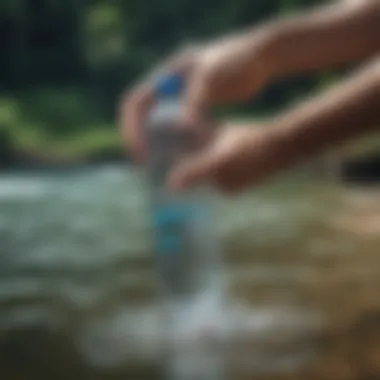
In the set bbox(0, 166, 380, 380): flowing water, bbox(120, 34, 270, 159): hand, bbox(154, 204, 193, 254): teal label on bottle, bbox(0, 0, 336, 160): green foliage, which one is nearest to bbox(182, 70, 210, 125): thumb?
bbox(120, 34, 270, 159): hand

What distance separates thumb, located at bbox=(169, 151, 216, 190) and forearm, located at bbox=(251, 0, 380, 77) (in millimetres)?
103

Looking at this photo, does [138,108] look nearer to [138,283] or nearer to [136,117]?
[136,117]

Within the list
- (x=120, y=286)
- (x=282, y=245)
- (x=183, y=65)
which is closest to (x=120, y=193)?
(x=282, y=245)

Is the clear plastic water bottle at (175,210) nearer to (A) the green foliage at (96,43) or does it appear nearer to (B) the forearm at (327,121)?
(B) the forearm at (327,121)

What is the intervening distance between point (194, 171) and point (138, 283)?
92 cm

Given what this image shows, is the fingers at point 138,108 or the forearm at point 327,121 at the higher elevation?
the fingers at point 138,108

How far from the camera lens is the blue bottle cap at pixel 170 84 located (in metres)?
0.50

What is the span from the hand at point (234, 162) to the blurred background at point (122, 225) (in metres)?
0.24

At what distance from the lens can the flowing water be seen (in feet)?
2.97

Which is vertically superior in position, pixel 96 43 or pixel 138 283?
pixel 96 43

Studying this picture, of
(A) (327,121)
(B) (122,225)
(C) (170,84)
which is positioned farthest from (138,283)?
(A) (327,121)

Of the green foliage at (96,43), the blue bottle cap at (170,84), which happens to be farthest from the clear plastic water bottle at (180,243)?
the green foliage at (96,43)

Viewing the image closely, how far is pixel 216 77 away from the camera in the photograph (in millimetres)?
452

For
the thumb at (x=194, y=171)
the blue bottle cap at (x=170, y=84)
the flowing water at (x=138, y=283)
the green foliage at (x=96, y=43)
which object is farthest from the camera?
the green foliage at (x=96, y=43)
